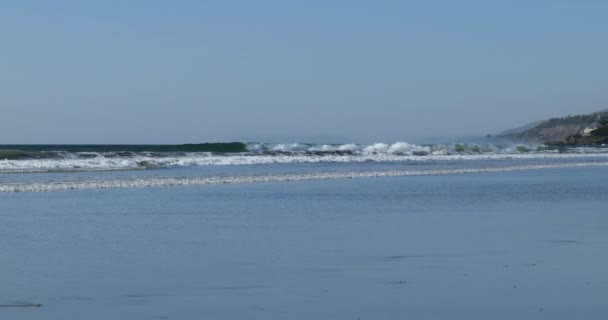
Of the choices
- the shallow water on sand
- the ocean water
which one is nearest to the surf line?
the ocean water

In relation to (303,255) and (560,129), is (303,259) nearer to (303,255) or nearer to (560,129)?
(303,255)

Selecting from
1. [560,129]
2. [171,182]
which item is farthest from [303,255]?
[560,129]

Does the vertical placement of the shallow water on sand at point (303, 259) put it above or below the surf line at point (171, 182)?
below

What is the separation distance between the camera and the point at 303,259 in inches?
458

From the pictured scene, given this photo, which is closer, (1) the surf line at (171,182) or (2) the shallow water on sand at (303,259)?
(2) the shallow water on sand at (303,259)

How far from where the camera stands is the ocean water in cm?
877

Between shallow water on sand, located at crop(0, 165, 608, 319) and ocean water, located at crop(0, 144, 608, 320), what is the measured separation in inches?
0.9

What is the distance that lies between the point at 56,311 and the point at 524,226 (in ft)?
29.0

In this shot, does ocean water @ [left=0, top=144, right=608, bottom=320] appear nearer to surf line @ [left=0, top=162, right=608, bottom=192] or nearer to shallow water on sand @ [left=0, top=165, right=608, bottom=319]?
shallow water on sand @ [left=0, top=165, right=608, bottom=319]

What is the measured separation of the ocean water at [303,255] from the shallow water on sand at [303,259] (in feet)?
0.08

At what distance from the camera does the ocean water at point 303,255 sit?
8.77m

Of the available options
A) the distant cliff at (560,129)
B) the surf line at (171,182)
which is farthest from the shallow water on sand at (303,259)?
the distant cliff at (560,129)

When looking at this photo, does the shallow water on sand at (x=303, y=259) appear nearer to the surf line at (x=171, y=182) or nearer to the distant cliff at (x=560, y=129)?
the surf line at (x=171, y=182)

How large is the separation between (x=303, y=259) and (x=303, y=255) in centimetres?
36
